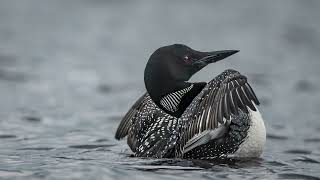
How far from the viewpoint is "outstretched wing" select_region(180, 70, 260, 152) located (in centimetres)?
710

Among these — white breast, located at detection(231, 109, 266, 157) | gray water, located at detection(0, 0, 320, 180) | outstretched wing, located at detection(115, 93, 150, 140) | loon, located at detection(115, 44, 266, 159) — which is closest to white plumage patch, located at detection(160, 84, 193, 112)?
loon, located at detection(115, 44, 266, 159)

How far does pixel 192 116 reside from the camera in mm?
7414

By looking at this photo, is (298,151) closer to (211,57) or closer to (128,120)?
(211,57)

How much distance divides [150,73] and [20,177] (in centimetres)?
149

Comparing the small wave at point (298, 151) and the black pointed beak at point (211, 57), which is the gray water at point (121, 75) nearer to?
the small wave at point (298, 151)

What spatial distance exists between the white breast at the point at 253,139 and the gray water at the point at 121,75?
13 centimetres

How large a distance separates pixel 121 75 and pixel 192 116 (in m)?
6.37

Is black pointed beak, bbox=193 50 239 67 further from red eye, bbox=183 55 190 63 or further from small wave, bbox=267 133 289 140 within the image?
small wave, bbox=267 133 289 140

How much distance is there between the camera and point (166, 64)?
7.61m

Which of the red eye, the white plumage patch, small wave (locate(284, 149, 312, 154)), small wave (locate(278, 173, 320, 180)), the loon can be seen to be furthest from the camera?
small wave (locate(284, 149, 312, 154))

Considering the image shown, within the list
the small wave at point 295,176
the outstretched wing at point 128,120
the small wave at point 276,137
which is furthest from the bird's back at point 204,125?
the small wave at point 276,137

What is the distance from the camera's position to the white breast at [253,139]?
7.68m

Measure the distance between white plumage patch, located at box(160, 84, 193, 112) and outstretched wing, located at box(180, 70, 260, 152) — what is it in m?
0.27

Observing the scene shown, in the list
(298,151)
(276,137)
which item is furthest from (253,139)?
(276,137)
